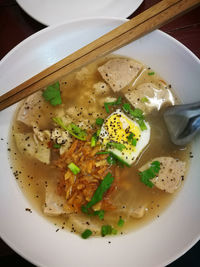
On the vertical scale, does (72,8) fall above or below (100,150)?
above

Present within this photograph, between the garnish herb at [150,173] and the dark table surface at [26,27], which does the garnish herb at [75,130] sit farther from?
the dark table surface at [26,27]

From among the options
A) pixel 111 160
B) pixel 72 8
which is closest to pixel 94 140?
pixel 111 160

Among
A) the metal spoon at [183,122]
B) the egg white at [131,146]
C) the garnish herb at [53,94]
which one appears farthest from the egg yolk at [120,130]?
the garnish herb at [53,94]

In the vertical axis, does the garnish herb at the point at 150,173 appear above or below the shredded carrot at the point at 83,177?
below

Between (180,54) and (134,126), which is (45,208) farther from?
(180,54)

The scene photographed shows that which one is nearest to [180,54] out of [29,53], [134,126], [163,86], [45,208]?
[163,86]

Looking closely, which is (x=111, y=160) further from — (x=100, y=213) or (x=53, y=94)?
(x=53, y=94)
